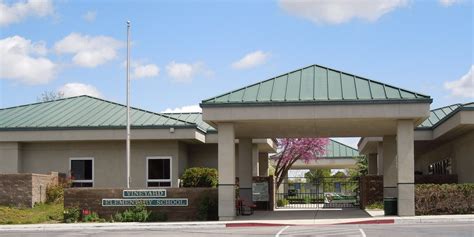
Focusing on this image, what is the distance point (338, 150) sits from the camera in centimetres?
6569

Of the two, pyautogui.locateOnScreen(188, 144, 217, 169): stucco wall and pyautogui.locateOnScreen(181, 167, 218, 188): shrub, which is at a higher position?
pyautogui.locateOnScreen(188, 144, 217, 169): stucco wall

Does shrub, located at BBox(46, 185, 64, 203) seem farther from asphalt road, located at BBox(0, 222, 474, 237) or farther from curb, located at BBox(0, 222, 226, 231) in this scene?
asphalt road, located at BBox(0, 222, 474, 237)

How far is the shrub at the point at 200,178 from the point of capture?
34.0 m

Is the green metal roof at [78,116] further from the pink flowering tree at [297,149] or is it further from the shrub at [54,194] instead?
the pink flowering tree at [297,149]

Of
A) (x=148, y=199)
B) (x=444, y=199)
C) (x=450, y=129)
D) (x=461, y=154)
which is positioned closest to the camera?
(x=444, y=199)

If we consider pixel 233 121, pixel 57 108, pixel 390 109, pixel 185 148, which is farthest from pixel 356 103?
pixel 57 108

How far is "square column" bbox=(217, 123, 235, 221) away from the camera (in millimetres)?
28516

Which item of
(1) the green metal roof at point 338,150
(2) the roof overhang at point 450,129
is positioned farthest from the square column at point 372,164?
(1) the green metal roof at point 338,150

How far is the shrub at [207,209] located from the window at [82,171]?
32.4 feet

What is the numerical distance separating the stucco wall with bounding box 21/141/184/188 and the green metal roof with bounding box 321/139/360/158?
29826mm

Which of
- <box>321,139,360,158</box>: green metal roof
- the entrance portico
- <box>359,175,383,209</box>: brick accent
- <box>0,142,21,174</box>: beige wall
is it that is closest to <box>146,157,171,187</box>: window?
<box>0,142,21,174</box>: beige wall

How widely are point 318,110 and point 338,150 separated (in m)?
38.6

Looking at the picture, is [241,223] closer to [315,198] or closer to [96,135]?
[96,135]

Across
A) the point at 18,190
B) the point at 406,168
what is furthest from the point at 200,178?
the point at 406,168
